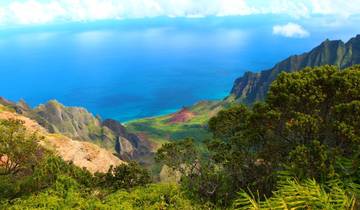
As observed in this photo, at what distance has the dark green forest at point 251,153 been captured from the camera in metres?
29.6

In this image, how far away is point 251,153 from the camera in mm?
37125

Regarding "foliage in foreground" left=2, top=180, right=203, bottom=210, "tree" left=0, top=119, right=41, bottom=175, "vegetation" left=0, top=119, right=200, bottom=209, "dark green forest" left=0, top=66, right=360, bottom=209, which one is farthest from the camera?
"tree" left=0, top=119, right=41, bottom=175

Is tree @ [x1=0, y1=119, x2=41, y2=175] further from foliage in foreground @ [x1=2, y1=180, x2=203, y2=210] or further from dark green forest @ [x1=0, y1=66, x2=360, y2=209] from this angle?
foliage in foreground @ [x1=2, y1=180, x2=203, y2=210]

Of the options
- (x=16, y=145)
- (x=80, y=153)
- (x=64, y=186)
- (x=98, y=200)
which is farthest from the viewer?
(x=80, y=153)

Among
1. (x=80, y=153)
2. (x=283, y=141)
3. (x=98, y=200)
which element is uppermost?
(x=283, y=141)

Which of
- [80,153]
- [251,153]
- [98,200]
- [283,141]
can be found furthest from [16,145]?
[80,153]

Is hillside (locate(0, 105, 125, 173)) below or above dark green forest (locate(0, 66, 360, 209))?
below

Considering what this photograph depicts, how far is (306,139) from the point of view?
3266 centimetres

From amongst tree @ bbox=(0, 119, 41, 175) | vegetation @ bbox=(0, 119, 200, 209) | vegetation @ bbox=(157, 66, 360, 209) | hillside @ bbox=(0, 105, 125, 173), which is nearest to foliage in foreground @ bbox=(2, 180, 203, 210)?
vegetation @ bbox=(0, 119, 200, 209)

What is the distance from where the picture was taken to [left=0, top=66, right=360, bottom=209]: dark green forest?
A: 97.2 feet

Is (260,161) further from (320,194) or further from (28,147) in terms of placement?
(320,194)

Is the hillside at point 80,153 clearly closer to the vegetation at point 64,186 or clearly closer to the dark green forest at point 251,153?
the vegetation at point 64,186

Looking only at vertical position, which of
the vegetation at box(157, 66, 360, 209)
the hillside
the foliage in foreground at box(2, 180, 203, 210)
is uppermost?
the vegetation at box(157, 66, 360, 209)

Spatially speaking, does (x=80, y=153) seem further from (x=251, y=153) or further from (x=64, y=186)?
Result: (x=251, y=153)
